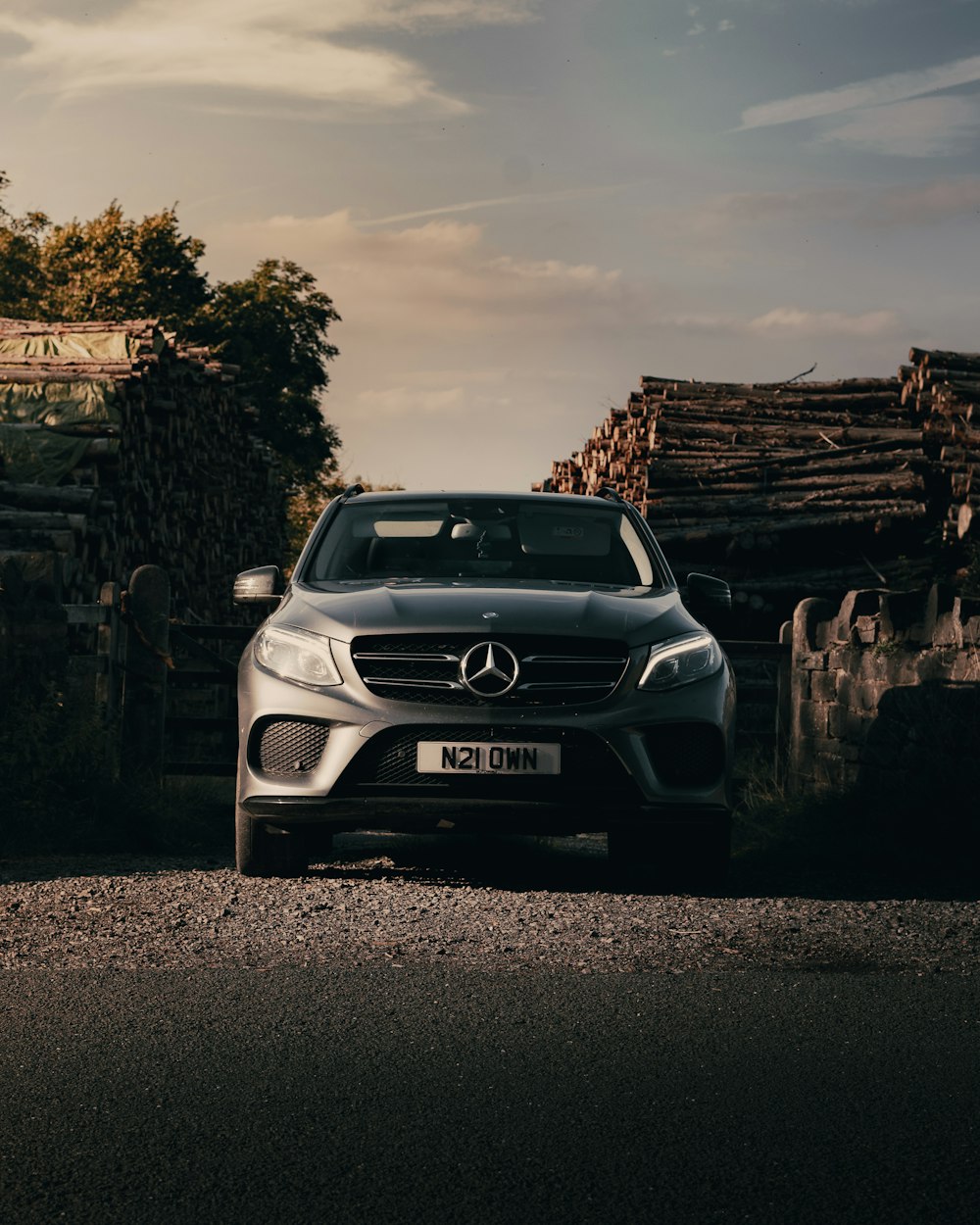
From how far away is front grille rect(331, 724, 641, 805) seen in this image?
697cm

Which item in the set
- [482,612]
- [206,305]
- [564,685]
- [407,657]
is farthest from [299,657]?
[206,305]

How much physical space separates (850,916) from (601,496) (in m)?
3.45

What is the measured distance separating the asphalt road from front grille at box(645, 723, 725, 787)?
1675mm

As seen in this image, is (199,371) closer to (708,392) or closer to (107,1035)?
(708,392)

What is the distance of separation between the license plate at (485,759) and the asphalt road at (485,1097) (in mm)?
1566

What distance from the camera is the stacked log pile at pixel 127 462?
1591cm

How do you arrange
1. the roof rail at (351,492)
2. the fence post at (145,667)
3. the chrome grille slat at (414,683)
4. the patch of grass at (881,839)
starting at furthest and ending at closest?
the fence post at (145,667) < the roof rail at (351,492) < the patch of grass at (881,839) < the chrome grille slat at (414,683)

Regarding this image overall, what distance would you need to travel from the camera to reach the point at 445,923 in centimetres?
639

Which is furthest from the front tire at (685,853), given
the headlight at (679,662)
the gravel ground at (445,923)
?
the headlight at (679,662)

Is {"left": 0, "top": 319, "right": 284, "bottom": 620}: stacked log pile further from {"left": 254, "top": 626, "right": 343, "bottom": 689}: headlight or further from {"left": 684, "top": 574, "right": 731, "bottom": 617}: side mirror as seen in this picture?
{"left": 684, "top": 574, "right": 731, "bottom": 617}: side mirror

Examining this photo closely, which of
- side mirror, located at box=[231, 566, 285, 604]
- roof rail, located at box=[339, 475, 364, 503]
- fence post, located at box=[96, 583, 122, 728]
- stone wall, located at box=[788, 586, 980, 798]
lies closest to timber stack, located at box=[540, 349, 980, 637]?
stone wall, located at box=[788, 586, 980, 798]

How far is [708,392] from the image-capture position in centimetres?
2177

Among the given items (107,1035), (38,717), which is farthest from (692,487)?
(107,1035)

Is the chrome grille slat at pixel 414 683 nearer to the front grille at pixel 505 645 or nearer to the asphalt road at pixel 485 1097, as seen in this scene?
the front grille at pixel 505 645
